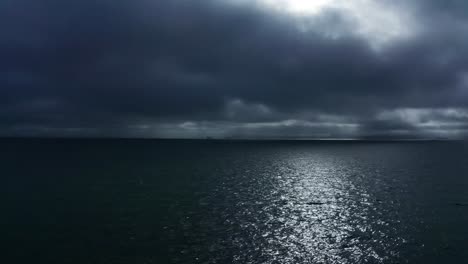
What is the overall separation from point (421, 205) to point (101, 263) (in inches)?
2574

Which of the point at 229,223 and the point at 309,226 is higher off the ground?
the point at 229,223

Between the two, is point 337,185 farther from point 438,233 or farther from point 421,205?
point 438,233

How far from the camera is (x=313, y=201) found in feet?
234

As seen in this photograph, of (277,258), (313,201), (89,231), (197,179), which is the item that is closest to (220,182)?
(197,179)

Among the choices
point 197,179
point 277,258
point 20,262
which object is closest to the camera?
point 20,262

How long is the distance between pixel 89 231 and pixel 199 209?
68.7 ft

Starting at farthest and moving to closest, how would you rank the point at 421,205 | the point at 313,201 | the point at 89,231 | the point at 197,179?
the point at 197,179 < the point at 313,201 < the point at 421,205 < the point at 89,231

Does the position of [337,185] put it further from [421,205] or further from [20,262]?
[20,262]

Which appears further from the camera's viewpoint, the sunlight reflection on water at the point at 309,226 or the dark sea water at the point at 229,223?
the sunlight reflection on water at the point at 309,226

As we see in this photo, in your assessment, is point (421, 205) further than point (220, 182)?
No

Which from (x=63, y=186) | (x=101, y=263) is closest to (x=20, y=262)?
(x=101, y=263)

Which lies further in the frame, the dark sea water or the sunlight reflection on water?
the sunlight reflection on water

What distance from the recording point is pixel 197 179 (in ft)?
336

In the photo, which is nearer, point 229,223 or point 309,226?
point 309,226
